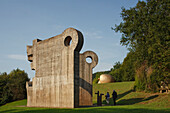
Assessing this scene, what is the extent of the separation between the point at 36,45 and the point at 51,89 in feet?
17.9

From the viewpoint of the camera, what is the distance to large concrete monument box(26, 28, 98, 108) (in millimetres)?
15461

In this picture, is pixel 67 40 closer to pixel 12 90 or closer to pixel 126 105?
pixel 126 105

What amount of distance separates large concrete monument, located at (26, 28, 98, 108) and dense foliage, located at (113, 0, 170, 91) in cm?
542

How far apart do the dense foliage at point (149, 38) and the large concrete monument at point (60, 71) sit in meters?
5.42

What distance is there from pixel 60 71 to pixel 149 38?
9.84 meters

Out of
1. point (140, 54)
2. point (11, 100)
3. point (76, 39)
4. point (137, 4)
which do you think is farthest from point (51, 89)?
point (11, 100)

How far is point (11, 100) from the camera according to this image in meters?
35.4

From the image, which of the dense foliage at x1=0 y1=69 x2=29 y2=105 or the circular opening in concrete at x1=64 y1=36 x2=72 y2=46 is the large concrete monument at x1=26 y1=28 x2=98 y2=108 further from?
the dense foliage at x1=0 y1=69 x2=29 y2=105

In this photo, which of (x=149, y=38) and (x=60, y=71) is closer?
(x=60, y=71)

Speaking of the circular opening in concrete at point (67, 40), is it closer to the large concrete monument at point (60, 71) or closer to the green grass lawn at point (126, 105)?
the large concrete monument at point (60, 71)

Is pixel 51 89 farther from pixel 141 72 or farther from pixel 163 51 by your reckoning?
pixel 141 72

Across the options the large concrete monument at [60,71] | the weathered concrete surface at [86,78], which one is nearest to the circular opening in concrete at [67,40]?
the large concrete monument at [60,71]

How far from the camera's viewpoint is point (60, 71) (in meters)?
16.5

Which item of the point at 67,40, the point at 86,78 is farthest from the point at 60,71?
the point at 86,78
